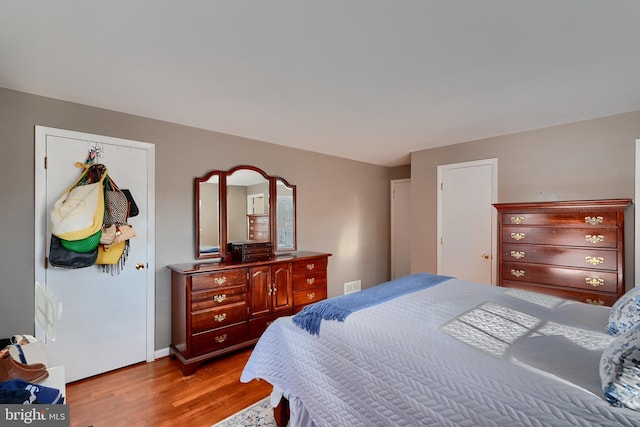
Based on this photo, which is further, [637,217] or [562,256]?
[562,256]

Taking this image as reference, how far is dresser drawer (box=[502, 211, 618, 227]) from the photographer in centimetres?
263

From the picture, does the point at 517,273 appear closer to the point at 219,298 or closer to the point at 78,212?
the point at 219,298

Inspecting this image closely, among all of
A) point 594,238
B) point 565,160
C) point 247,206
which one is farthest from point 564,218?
point 247,206

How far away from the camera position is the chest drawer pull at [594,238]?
104 inches

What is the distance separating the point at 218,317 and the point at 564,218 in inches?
135

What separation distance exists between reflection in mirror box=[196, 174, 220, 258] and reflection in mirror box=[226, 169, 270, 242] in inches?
5.0

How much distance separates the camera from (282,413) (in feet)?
6.02

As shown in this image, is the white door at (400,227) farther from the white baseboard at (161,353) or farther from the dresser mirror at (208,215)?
the white baseboard at (161,353)

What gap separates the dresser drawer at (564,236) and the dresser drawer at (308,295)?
2.15 metres

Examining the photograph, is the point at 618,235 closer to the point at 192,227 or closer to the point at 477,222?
the point at 477,222

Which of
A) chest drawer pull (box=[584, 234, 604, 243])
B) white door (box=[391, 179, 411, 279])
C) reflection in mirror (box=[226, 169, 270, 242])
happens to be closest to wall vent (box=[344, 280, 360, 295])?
white door (box=[391, 179, 411, 279])

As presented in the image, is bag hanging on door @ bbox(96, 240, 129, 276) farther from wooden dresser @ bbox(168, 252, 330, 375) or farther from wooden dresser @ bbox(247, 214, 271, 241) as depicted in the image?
wooden dresser @ bbox(247, 214, 271, 241)

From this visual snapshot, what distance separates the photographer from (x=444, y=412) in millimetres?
1077

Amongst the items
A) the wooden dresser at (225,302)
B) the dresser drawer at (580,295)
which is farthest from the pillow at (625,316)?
the wooden dresser at (225,302)
